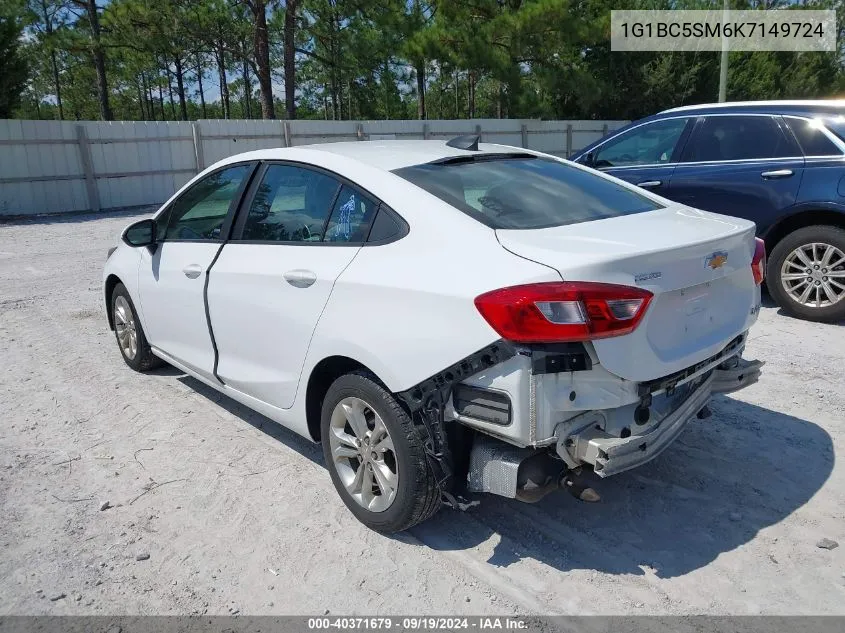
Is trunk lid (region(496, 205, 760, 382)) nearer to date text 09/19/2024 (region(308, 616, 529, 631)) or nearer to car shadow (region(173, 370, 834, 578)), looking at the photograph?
car shadow (region(173, 370, 834, 578))

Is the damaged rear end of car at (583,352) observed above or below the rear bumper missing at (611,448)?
above

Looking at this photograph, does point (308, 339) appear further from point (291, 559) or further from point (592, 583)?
point (592, 583)

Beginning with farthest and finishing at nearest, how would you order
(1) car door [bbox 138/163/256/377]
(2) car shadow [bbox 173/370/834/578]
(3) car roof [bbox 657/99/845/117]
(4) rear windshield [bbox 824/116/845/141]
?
(3) car roof [bbox 657/99/845/117]
(4) rear windshield [bbox 824/116/845/141]
(1) car door [bbox 138/163/256/377]
(2) car shadow [bbox 173/370/834/578]

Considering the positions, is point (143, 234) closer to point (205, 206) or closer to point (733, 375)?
point (205, 206)

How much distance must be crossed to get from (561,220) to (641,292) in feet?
2.05

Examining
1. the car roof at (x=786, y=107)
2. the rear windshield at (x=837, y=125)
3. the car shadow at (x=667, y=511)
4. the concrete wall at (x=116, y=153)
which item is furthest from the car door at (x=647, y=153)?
the concrete wall at (x=116, y=153)

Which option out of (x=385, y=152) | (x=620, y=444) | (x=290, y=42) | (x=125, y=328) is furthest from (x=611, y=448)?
(x=290, y=42)

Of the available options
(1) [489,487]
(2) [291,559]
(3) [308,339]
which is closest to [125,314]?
(3) [308,339]

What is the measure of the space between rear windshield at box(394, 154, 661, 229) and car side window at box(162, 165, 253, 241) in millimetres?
1224

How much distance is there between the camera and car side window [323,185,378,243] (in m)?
3.03

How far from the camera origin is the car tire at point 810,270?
565 cm

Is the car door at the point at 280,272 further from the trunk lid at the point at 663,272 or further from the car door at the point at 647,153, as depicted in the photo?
the car door at the point at 647,153

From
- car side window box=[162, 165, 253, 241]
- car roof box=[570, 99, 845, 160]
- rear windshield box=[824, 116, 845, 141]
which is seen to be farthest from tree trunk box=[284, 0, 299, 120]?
car side window box=[162, 165, 253, 241]

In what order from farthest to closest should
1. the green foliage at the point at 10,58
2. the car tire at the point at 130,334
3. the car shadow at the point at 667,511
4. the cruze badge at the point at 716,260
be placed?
the green foliage at the point at 10,58
the car tire at the point at 130,334
the car shadow at the point at 667,511
the cruze badge at the point at 716,260
